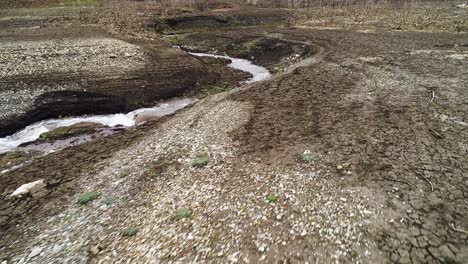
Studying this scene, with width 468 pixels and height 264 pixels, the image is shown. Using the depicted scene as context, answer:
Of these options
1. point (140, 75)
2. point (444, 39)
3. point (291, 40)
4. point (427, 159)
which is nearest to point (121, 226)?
point (427, 159)

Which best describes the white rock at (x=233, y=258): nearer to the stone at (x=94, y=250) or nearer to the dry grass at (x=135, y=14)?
the stone at (x=94, y=250)

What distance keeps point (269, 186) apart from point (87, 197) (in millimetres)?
7273

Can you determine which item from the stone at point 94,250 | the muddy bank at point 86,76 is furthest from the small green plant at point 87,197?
the muddy bank at point 86,76

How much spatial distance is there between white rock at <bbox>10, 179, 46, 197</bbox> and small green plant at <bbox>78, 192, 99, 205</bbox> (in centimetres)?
239

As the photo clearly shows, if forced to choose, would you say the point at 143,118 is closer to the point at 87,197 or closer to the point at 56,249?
the point at 87,197

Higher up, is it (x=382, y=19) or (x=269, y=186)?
(x=382, y=19)

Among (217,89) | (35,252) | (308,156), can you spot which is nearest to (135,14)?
(217,89)

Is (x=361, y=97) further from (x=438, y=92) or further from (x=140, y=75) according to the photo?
(x=140, y=75)

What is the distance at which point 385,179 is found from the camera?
401 inches

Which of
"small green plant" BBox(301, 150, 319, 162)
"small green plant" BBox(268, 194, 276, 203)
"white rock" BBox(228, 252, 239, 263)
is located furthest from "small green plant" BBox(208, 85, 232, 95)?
"white rock" BBox(228, 252, 239, 263)

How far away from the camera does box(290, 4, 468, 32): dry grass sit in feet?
122

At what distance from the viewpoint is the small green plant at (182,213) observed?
9687mm

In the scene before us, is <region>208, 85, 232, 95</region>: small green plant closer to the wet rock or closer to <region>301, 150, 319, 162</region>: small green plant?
the wet rock

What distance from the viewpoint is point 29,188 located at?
39.5 ft
